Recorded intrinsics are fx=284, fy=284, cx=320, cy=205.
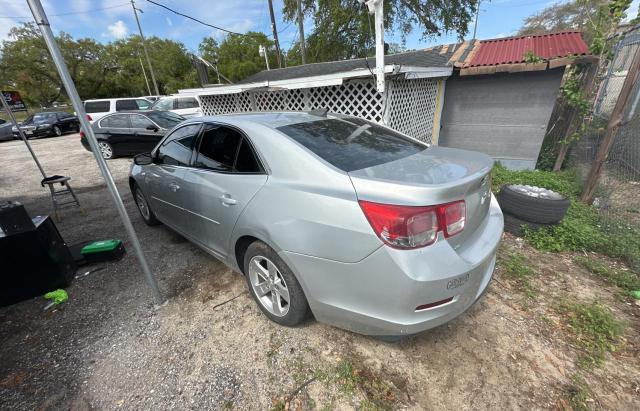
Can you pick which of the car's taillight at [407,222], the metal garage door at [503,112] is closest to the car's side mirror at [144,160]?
the car's taillight at [407,222]

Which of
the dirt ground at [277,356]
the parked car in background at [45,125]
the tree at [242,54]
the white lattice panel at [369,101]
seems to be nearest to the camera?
the dirt ground at [277,356]

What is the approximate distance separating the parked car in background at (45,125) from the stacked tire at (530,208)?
21889mm

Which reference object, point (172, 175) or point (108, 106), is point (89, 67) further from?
point (172, 175)

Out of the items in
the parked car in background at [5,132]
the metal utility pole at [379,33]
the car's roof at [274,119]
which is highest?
the metal utility pole at [379,33]

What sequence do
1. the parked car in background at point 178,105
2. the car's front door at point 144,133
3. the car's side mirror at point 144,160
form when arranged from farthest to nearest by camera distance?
1. the parked car in background at point 178,105
2. the car's front door at point 144,133
3. the car's side mirror at point 144,160

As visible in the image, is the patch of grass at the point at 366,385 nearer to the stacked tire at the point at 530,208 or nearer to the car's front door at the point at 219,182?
the car's front door at the point at 219,182

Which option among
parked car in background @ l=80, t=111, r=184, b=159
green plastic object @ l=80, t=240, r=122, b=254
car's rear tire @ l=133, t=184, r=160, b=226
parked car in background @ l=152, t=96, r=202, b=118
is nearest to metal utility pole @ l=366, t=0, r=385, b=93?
car's rear tire @ l=133, t=184, r=160, b=226

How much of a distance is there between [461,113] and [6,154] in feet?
55.6

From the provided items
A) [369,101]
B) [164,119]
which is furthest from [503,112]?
[164,119]

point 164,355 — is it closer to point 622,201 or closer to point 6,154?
point 622,201

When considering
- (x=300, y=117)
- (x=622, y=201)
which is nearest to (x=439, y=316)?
(x=300, y=117)

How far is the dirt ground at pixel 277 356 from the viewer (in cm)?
169

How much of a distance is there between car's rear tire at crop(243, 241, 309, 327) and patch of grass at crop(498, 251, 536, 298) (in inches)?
76.8

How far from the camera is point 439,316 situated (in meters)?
1.56
